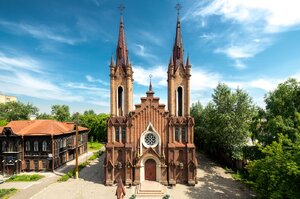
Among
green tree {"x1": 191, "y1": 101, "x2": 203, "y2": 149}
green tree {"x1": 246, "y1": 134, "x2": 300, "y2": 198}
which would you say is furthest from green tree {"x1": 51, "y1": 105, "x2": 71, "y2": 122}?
green tree {"x1": 246, "y1": 134, "x2": 300, "y2": 198}

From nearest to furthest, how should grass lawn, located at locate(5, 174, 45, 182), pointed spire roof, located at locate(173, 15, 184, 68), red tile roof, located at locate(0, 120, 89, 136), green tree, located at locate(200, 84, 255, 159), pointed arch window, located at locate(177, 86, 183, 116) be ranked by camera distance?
1. pointed arch window, located at locate(177, 86, 183, 116)
2. pointed spire roof, located at locate(173, 15, 184, 68)
3. grass lawn, located at locate(5, 174, 45, 182)
4. green tree, located at locate(200, 84, 255, 159)
5. red tile roof, located at locate(0, 120, 89, 136)

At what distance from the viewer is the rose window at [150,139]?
23.2 meters

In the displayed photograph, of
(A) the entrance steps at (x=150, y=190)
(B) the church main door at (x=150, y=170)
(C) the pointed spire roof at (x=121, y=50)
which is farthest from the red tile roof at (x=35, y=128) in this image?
(A) the entrance steps at (x=150, y=190)

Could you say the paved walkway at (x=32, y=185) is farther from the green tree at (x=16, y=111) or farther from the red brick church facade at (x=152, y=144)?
the green tree at (x=16, y=111)

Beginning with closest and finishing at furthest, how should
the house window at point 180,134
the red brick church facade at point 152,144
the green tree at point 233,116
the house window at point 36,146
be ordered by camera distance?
the red brick church facade at point 152,144, the house window at point 180,134, the green tree at point 233,116, the house window at point 36,146

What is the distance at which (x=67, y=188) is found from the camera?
71.6 ft

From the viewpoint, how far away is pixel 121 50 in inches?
1003

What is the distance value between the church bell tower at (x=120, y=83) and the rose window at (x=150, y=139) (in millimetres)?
3964

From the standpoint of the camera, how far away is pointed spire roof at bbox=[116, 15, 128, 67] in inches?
989

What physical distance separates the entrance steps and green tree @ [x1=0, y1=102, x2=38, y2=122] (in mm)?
51850

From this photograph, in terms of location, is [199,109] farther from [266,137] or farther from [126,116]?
[126,116]

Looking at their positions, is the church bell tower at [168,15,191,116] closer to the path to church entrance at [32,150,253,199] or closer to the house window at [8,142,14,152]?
the path to church entrance at [32,150,253,199]

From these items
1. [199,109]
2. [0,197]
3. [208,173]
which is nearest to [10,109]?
[0,197]

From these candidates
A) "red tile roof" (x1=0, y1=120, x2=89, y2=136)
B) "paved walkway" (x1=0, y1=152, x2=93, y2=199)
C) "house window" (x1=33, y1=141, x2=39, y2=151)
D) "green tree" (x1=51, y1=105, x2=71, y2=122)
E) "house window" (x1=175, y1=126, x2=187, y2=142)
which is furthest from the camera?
"green tree" (x1=51, y1=105, x2=71, y2=122)
